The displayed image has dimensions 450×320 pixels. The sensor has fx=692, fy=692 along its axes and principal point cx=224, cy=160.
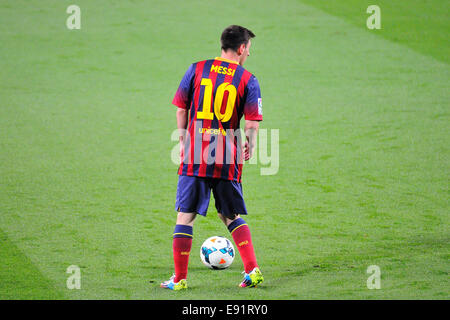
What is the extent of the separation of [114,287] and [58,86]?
6669mm

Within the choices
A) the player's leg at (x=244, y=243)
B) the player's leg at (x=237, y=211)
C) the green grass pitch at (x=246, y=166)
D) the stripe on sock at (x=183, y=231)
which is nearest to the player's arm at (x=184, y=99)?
the player's leg at (x=237, y=211)

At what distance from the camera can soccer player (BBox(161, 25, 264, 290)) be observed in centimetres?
464

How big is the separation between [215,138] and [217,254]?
969mm

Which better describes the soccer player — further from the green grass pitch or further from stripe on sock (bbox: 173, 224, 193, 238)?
the green grass pitch

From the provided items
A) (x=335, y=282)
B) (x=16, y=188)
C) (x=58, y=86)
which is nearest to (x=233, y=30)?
(x=335, y=282)

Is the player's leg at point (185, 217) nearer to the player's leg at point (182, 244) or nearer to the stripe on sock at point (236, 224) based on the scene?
the player's leg at point (182, 244)

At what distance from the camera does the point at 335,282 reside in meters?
4.80

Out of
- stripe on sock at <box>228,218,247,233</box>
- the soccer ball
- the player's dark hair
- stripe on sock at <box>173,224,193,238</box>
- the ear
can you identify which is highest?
the player's dark hair

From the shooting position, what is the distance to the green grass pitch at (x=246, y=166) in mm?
5105

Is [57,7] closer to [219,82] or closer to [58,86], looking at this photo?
[58,86]

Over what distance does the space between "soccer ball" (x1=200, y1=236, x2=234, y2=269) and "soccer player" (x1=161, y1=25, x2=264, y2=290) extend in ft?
1.42

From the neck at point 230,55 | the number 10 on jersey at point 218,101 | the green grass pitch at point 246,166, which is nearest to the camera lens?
the number 10 on jersey at point 218,101

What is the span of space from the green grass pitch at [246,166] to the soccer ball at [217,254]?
8cm

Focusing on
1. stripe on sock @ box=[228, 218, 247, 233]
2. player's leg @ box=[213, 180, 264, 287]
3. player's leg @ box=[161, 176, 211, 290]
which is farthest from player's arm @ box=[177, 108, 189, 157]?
stripe on sock @ box=[228, 218, 247, 233]
